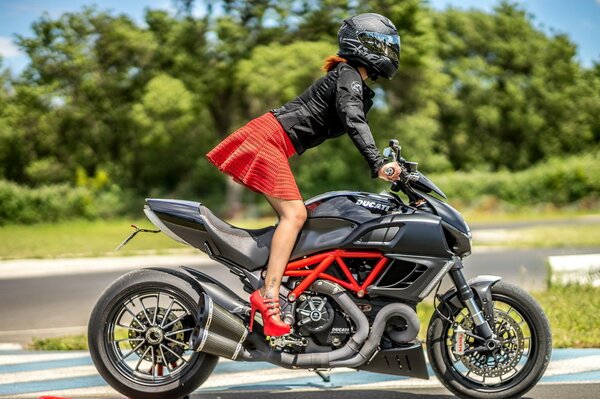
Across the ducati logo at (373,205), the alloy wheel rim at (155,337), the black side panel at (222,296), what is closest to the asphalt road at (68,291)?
the alloy wheel rim at (155,337)

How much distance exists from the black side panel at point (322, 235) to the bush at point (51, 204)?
27177 mm

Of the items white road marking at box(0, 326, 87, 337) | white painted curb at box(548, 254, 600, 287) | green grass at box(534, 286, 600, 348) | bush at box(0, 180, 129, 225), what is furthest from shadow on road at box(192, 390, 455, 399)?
bush at box(0, 180, 129, 225)

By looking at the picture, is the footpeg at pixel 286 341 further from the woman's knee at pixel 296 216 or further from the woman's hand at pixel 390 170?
the woman's hand at pixel 390 170

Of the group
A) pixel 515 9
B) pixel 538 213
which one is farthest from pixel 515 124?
pixel 538 213

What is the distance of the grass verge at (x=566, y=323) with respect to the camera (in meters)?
7.82

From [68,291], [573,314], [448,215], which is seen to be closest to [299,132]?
[448,215]

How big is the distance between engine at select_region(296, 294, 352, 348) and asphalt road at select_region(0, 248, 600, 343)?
4589 mm

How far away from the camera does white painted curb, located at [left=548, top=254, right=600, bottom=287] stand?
1105 centimetres

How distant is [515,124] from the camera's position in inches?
2403

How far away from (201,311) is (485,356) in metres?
1.70

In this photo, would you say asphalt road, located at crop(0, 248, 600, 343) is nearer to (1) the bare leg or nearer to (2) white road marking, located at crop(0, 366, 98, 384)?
(2) white road marking, located at crop(0, 366, 98, 384)

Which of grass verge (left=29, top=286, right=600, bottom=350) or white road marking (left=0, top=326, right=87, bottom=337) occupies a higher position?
grass verge (left=29, top=286, right=600, bottom=350)

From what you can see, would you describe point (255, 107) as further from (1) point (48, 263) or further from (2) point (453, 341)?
(2) point (453, 341)

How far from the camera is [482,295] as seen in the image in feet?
18.0
